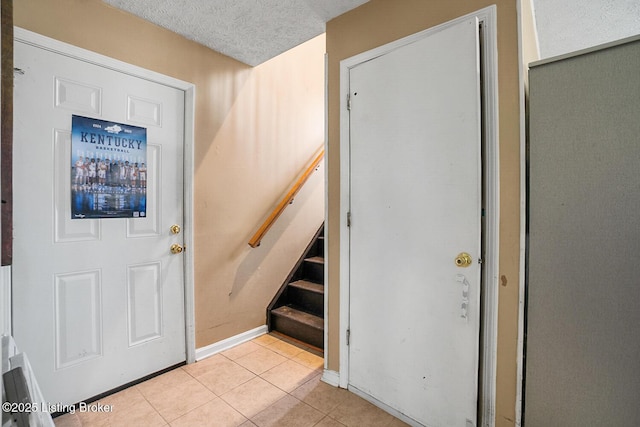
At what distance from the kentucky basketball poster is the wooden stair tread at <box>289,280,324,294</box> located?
1480mm

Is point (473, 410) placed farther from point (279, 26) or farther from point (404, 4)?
point (279, 26)

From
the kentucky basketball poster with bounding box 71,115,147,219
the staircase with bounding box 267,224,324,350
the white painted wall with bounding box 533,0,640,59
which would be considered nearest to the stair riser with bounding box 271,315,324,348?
the staircase with bounding box 267,224,324,350

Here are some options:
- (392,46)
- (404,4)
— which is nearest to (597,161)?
(392,46)

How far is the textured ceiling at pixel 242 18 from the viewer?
74.4 inches

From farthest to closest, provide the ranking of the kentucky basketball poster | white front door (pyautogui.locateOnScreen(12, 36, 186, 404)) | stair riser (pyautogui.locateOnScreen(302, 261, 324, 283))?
stair riser (pyautogui.locateOnScreen(302, 261, 324, 283))
the kentucky basketball poster
white front door (pyautogui.locateOnScreen(12, 36, 186, 404))

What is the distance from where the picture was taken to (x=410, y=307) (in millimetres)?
1683

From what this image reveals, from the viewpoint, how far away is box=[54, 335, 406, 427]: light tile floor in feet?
5.60

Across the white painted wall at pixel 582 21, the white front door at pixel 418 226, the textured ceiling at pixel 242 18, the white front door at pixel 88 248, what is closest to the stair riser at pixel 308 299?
the white front door at pixel 418 226

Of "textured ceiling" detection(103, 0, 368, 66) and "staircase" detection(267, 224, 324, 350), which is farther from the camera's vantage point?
"staircase" detection(267, 224, 324, 350)

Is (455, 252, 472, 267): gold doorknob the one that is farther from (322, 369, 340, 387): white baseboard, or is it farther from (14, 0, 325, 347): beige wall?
(14, 0, 325, 347): beige wall

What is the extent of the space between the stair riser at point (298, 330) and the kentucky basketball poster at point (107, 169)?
1.49 meters

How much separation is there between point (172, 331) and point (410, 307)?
171 cm

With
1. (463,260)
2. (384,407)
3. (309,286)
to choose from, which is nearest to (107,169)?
(309,286)

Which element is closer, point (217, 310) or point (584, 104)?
point (584, 104)
